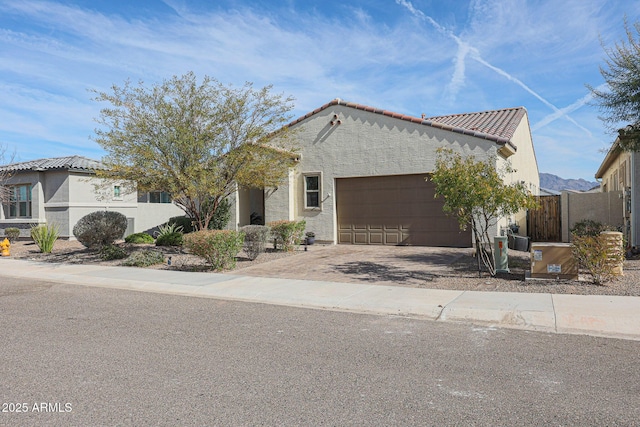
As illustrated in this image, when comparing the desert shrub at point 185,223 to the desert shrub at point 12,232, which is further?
the desert shrub at point 12,232

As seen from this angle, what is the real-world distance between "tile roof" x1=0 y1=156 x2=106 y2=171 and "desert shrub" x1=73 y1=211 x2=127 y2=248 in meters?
6.26

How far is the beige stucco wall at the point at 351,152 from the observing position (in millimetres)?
17172

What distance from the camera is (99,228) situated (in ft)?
54.4

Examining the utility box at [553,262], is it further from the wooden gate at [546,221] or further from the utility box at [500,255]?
the wooden gate at [546,221]

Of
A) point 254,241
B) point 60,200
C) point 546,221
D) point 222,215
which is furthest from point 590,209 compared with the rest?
point 60,200

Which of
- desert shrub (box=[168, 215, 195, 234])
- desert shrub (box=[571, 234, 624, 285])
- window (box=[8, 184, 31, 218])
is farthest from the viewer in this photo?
window (box=[8, 184, 31, 218])

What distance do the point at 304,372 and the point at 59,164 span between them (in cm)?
2307

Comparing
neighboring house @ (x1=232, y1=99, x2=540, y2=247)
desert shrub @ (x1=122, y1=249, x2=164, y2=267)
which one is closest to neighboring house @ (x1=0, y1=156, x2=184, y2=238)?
neighboring house @ (x1=232, y1=99, x2=540, y2=247)

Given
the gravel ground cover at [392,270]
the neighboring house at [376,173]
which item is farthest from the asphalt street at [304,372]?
the neighboring house at [376,173]

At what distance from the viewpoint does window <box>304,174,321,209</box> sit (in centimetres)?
1944

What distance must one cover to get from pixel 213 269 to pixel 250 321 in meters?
5.88

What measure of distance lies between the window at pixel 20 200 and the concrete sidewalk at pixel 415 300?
13414 mm

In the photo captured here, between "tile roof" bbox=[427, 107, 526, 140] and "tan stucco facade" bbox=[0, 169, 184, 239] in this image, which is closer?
"tile roof" bbox=[427, 107, 526, 140]

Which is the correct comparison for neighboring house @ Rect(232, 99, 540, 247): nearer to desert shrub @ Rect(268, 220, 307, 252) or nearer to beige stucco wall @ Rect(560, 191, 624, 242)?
beige stucco wall @ Rect(560, 191, 624, 242)
